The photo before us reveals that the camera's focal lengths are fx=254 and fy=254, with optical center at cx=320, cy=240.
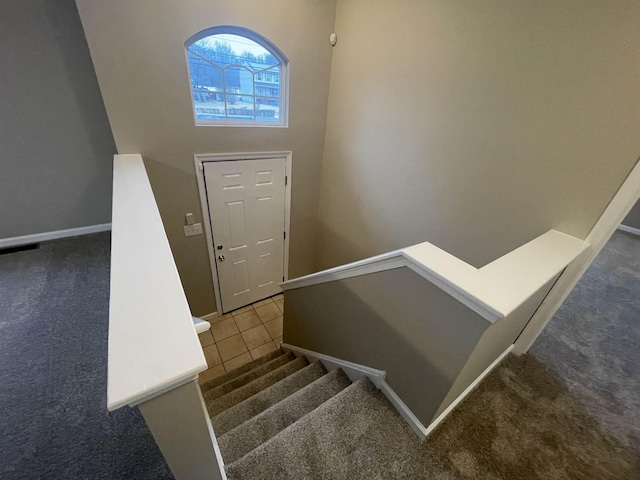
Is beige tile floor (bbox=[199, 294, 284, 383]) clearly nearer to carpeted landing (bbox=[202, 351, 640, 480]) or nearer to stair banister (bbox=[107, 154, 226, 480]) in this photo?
carpeted landing (bbox=[202, 351, 640, 480])

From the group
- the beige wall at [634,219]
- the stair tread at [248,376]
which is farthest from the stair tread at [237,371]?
the beige wall at [634,219]

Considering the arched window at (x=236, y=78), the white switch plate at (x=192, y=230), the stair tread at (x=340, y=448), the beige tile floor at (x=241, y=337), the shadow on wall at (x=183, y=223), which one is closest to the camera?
the stair tread at (x=340, y=448)

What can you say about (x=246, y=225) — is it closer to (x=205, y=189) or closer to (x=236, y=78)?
(x=205, y=189)

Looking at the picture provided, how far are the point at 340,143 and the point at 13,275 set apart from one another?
3224 mm

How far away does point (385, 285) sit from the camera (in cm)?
125

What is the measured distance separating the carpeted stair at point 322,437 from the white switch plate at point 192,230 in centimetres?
176

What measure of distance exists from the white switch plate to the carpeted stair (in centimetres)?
176

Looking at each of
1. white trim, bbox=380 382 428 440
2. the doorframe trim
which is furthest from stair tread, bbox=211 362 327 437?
the doorframe trim

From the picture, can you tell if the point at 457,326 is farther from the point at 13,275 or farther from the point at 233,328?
the point at 13,275

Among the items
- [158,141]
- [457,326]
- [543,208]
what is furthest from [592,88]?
[158,141]

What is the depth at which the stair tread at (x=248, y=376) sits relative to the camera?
2.38 m

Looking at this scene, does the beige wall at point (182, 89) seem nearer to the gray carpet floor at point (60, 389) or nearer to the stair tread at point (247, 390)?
the gray carpet floor at point (60, 389)

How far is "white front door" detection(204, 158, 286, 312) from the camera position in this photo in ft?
8.96

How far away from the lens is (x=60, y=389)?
141 cm
